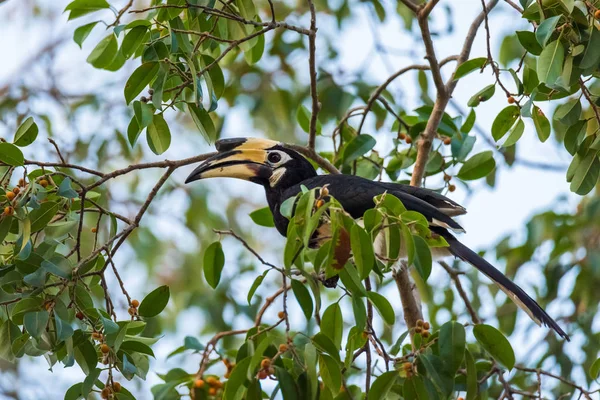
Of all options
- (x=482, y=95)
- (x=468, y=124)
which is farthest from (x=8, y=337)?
(x=468, y=124)

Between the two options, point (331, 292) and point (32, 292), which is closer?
point (32, 292)

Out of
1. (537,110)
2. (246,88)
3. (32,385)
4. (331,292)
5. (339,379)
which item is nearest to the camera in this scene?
(339,379)

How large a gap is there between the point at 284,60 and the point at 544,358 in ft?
6.88

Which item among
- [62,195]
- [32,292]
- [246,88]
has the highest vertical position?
[246,88]

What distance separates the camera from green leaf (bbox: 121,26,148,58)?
7.47 feet

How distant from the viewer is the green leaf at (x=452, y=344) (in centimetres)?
192

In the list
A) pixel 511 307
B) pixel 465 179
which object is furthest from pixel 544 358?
pixel 465 179

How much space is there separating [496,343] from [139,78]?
1055 mm

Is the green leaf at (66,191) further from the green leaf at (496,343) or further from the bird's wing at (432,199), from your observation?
the bird's wing at (432,199)

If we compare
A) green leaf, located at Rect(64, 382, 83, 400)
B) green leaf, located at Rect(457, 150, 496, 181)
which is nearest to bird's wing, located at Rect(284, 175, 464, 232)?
green leaf, located at Rect(457, 150, 496, 181)

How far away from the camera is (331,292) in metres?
5.06

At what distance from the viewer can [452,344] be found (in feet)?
6.36

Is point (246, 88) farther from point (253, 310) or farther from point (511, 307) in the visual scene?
point (511, 307)

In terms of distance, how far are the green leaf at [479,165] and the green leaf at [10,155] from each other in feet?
4.98
